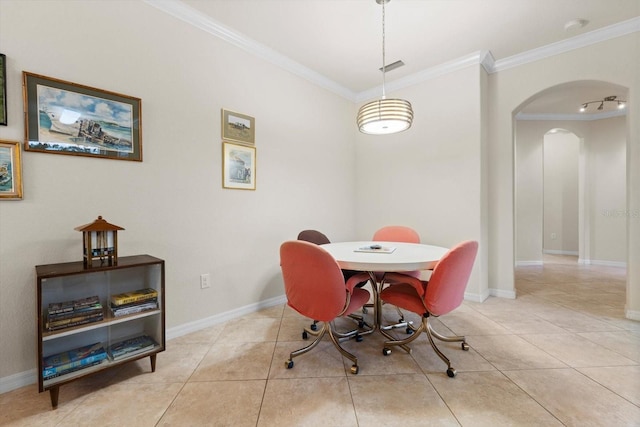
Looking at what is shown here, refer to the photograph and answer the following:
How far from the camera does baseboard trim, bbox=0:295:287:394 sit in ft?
5.31

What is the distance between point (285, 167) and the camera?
319 cm

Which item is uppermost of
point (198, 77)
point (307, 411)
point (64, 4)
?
point (64, 4)

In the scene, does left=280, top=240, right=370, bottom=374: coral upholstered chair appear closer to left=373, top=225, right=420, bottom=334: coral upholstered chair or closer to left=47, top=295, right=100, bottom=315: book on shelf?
left=373, top=225, right=420, bottom=334: coral upholstered chair

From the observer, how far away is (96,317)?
1.63 m

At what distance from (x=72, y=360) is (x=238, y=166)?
1.84 meters

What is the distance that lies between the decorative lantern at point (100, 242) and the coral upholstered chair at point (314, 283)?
3.45 ft

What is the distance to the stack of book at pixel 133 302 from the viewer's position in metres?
1.72

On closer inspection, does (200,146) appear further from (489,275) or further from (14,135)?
(489,275)

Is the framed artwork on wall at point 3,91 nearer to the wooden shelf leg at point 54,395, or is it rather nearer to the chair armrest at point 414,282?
the wooden shelf leg at point 54,395

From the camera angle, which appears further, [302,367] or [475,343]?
[475,343]

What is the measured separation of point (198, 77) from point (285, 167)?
1.21 metres

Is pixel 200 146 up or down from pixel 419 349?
up

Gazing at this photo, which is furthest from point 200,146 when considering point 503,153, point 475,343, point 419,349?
point 503,153

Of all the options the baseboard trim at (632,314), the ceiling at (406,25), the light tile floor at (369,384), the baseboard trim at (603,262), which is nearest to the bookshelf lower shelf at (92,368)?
the light tile floor at (369,384)
